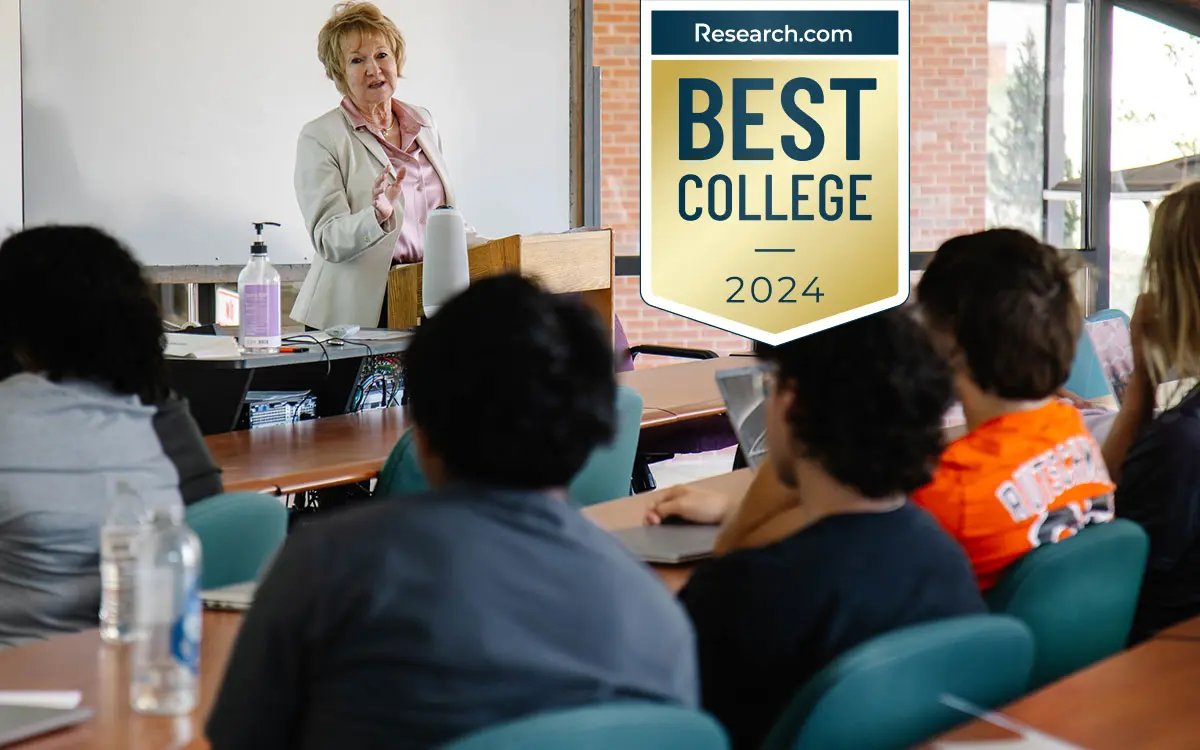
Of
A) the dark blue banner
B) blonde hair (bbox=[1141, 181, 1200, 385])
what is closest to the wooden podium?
the dark blue banner

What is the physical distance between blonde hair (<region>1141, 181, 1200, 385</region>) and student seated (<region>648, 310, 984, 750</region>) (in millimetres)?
842

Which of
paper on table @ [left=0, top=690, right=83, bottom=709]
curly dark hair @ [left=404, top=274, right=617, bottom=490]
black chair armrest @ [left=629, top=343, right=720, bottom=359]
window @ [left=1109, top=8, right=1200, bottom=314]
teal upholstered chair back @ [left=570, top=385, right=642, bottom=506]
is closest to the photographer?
curly dark hair @ [left=404, top=274, right=617, bottom=490]

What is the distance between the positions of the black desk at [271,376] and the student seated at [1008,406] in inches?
57.3

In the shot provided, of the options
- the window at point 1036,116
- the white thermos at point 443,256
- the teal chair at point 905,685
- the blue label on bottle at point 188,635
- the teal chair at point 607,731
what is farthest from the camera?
the window at point 1036,116

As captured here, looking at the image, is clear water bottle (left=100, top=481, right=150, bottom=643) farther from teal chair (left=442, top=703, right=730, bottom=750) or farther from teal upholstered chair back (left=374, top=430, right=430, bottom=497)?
teal chair (left=442, top=703, right=730, bottom=750)

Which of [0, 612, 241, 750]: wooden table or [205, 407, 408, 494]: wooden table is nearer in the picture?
[0, 612, 241, 750]: wooden table

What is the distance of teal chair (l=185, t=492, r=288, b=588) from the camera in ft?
5.99

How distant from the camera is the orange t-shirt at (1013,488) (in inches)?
69.2

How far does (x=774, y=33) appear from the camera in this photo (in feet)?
6.55

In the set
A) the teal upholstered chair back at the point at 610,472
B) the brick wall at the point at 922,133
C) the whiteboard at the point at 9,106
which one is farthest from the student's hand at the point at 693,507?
the brick wall at the point at 922,133

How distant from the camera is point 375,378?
137 inches

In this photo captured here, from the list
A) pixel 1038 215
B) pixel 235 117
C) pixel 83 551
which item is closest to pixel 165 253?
pixel 235 117

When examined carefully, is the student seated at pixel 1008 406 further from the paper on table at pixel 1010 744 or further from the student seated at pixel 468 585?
the student seated at pixel 468 585

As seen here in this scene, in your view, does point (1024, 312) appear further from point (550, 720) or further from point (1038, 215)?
point (1038, 215)
